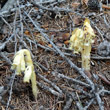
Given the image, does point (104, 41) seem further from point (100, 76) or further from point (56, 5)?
point (56, 5)

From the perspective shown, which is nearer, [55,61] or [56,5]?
[55,61]

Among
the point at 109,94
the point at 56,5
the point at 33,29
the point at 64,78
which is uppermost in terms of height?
the point at 56,5

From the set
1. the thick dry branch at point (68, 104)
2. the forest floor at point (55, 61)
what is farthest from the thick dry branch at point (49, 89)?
the thick dry branch at point (68, 104)

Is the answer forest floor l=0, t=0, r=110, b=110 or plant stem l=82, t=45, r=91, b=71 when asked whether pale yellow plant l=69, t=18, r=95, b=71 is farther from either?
forest floor l=0, t=0, r=110, b=110

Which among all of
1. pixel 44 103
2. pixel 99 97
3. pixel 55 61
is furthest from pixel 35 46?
pixel 99 97

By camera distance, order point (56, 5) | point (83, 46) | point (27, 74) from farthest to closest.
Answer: point (56, 5), point (83, 46), point (27, 74)

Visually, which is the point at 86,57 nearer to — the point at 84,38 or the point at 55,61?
the point at 84,38

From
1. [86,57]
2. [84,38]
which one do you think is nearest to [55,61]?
[86,57]

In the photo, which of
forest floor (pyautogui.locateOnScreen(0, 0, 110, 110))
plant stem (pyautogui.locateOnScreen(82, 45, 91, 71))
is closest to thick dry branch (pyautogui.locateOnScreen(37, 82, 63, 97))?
forest floor (pyautogui.locateOnScreen(0, 0, 110, 110))
